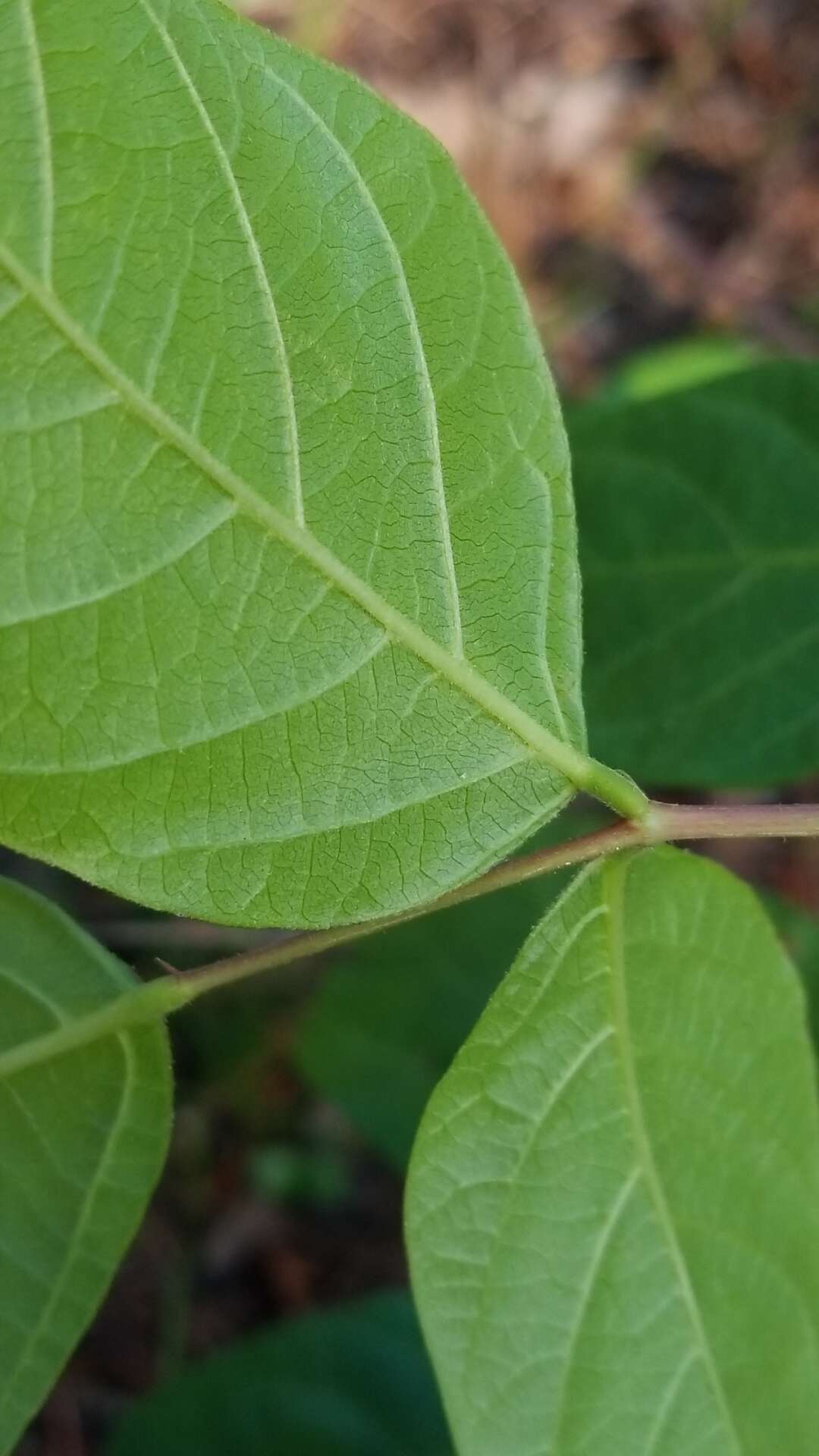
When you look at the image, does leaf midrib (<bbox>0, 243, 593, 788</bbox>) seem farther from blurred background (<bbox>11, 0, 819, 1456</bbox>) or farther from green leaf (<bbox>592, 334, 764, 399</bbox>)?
green leaf (<bbox>592, 334, 764, 399</bbox>)

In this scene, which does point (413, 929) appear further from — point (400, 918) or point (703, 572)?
point (400, 918)

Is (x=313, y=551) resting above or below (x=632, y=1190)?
above

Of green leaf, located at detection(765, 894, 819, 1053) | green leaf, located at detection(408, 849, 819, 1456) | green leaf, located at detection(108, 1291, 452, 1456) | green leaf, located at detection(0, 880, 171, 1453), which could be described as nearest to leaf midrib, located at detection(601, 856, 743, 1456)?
green leaf, located at detection(408, 849, 819, 1456)

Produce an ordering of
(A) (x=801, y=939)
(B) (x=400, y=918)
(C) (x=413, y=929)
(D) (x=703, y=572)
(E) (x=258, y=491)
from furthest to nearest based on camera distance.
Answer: (C) (x=413, y=929) → (A) (x=801, y=939) → (D) (x=703, y=572) → (B) (x=400, y=918) → (E) (x=258, y=491)

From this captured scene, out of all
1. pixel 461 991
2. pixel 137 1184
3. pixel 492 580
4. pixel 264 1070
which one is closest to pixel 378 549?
pixel 492 580

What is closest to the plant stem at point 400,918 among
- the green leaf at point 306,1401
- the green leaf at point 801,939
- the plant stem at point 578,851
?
the plant stem at point 578,851

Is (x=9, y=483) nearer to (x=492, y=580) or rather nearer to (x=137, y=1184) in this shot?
(x=492, y=580)

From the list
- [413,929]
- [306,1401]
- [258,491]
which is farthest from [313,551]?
[306,1401]
